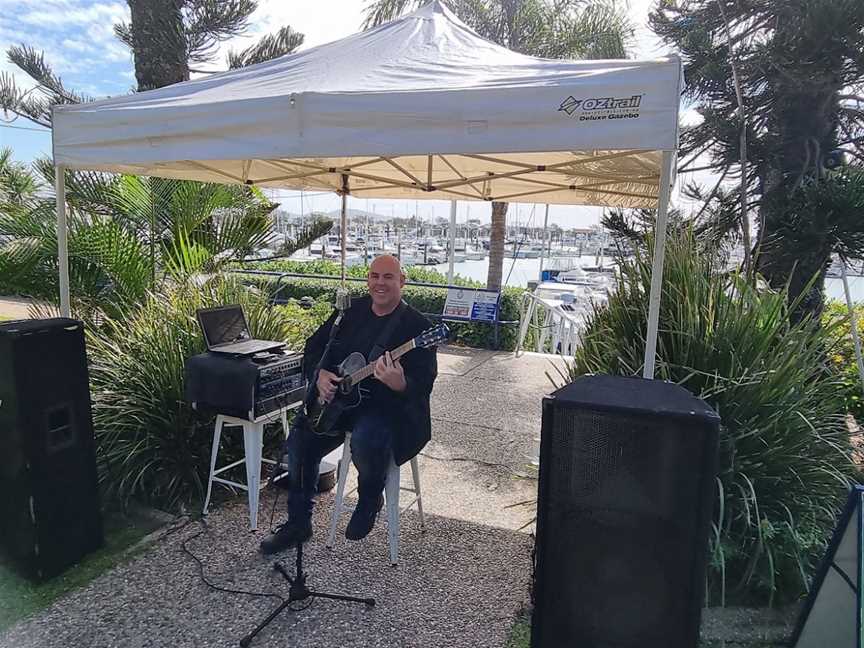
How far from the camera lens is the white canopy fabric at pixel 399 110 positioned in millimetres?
2260

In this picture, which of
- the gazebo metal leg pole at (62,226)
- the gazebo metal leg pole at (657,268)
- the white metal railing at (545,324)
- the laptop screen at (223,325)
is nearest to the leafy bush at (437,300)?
the white metal railing at (545,324)

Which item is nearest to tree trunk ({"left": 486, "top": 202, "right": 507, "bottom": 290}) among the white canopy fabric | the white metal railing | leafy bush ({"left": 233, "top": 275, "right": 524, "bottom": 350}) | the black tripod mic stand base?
leafy bush ({"left": 233, "top": 275, "right": 524, "bottom": 350})

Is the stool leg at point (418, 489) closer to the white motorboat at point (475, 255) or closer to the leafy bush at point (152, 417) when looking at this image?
the leafy bush at point (152, 417)

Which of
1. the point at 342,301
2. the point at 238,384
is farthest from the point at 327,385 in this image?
the point at 238,384

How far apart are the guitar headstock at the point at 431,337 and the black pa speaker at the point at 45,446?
68.8 inches

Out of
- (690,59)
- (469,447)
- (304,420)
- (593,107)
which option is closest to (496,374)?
(469,447)

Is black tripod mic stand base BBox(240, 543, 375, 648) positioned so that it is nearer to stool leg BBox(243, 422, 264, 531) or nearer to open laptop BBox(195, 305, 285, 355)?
stool leg BBox(243, 422, 264, 531)

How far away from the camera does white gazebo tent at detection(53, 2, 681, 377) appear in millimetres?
2264

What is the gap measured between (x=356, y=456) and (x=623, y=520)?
1464 mm

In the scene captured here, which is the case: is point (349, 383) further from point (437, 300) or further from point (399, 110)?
point (437, 300)

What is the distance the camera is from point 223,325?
12.4ft

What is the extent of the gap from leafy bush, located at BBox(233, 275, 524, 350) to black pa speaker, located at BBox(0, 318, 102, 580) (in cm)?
542

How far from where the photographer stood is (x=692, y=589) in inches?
72.2

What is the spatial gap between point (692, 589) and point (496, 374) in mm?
5752
